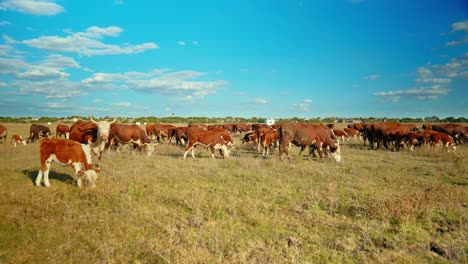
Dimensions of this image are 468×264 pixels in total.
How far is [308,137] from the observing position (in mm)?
16172

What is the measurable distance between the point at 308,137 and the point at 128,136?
10639 millimetres

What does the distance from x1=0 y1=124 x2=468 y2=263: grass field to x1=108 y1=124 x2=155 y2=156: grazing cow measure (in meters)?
6.41

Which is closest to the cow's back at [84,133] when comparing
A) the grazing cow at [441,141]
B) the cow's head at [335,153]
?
the cow's head at [335,153]

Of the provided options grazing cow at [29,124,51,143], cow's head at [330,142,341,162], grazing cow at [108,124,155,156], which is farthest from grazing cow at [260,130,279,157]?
grazing cow at [29,124,51,143]

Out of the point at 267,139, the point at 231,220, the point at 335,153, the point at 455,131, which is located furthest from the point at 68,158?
the point at 455,131

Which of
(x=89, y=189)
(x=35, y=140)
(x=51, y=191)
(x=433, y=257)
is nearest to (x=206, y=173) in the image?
(x=89, y=189)

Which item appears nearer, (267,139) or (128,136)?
(128,136)

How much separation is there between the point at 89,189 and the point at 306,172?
8114 millimetres

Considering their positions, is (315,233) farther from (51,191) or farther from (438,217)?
(51,191)

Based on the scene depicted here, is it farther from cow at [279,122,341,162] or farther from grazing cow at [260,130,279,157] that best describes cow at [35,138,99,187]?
grazing cow at [260,130,279,157]

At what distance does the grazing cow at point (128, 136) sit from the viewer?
56.4ft

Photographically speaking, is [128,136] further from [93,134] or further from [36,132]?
[36,132]

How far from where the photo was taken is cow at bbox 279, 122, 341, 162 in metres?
16.2

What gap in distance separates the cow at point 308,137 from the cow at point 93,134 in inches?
365
